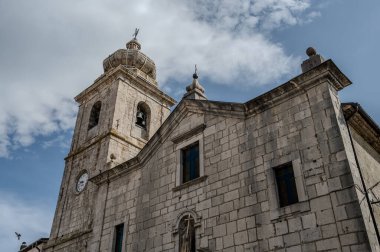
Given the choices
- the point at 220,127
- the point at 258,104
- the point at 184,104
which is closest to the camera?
the point at 258,104

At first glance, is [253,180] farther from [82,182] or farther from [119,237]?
[82,182]

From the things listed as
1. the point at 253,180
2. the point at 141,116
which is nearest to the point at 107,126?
the point at 141,116

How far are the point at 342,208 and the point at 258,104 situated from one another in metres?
3.94

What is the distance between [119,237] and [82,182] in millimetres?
5809

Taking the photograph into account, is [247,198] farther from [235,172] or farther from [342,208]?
[342,208]

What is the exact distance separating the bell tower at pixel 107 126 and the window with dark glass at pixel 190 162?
15.1ft

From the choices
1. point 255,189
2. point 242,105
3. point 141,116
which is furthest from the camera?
point 141,116

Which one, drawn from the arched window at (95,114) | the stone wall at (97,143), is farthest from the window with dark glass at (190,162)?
the arched window at (95,114)

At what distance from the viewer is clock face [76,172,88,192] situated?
1823cm

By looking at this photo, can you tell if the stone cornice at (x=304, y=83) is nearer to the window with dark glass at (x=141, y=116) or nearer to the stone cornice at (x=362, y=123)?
the stone cornice at (x=362, y=123)

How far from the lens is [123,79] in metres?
21.0

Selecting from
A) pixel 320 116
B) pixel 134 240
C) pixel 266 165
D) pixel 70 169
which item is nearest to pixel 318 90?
pixel 320 116

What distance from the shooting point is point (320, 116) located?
976cm

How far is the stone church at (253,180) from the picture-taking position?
8.72 m
